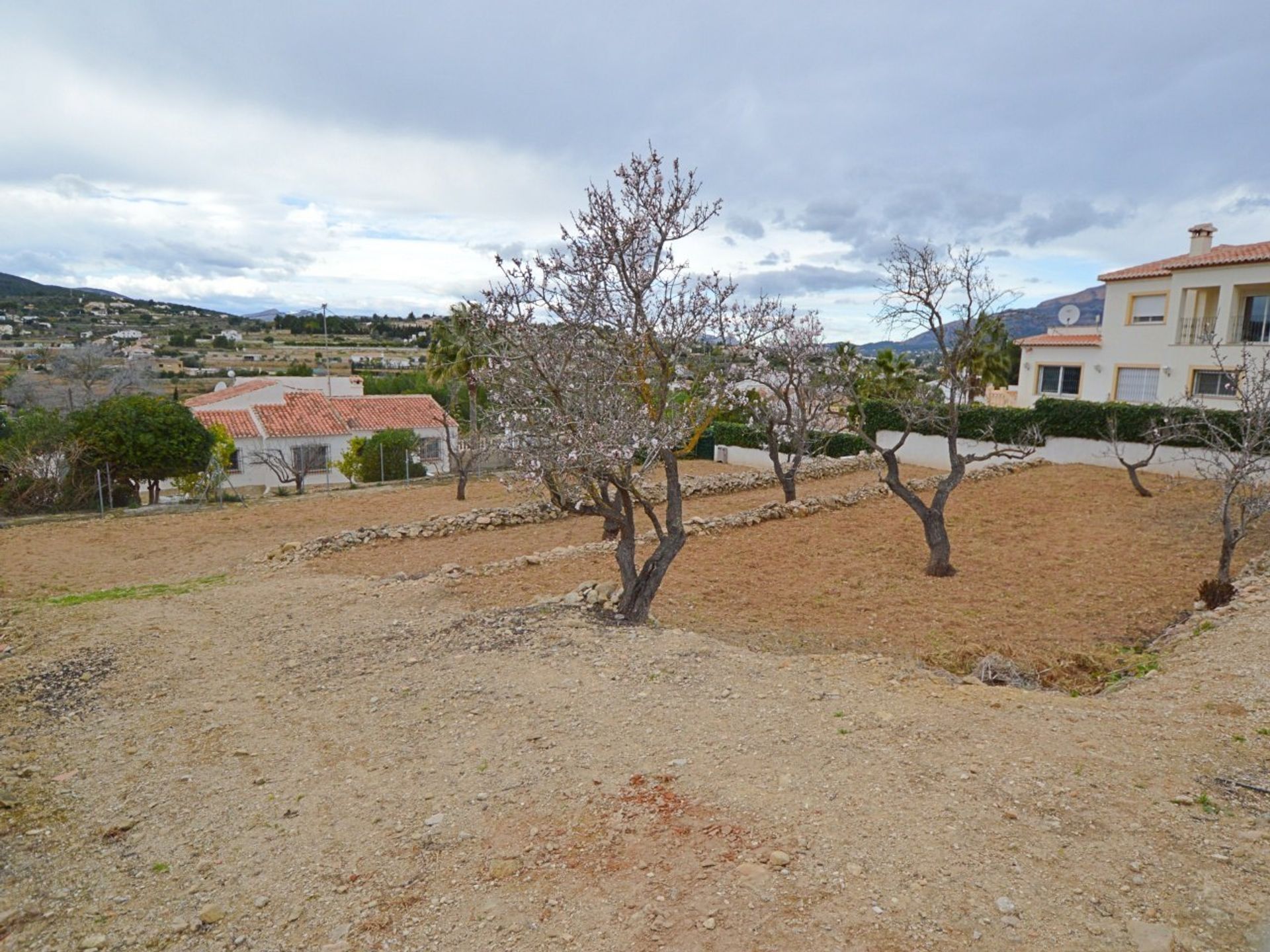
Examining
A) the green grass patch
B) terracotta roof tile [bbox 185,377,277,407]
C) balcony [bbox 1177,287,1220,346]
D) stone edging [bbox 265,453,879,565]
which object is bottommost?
the green grass patch

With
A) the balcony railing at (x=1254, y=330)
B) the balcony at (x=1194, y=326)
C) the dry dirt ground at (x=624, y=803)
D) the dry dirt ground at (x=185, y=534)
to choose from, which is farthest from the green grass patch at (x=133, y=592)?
the balcony railing at (x=1254, y=330)

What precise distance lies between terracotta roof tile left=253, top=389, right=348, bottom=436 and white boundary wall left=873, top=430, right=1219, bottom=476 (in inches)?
904

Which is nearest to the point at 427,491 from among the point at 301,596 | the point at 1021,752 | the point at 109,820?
the point at 301,596

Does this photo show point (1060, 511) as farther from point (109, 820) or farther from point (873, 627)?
point (109, 820)

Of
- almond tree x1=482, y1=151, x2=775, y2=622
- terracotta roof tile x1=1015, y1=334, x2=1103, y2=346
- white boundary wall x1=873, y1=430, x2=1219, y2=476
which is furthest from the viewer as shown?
terracotta roof tile x1=1015, y1=334, x2=1103, y2=346

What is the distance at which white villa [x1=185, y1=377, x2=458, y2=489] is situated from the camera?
31000mm

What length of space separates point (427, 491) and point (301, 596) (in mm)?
13113

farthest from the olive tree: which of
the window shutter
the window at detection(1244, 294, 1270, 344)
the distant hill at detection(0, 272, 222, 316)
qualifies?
the distant hill at detection(0, 272, 222, 316)

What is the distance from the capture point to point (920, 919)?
3.44 m

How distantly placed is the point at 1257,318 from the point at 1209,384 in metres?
2.48

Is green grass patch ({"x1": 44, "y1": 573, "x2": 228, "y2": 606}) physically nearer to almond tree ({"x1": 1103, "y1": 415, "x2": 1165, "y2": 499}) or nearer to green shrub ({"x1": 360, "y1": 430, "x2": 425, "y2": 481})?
Result: green shrub ({"x1": 360, "y1": 430, "x2": 425, "y2": 481})

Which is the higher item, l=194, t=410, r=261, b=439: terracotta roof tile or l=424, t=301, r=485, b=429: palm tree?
l=424, t=301, r=485, b=429: palm tree

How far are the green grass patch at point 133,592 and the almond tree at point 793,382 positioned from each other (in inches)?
458

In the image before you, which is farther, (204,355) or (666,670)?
(204,355)
